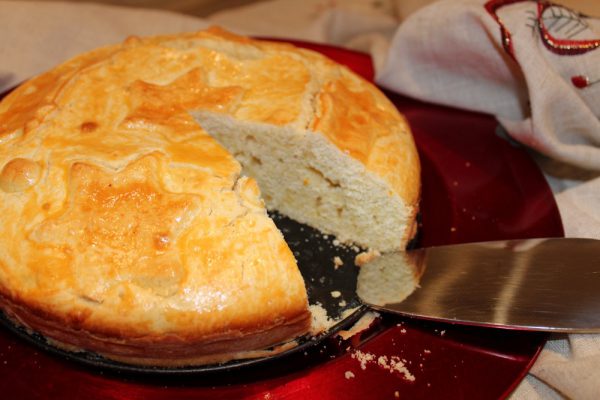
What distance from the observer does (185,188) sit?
96.5 inches

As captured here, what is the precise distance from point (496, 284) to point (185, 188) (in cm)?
147

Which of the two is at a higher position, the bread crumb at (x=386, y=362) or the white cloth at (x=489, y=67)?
the white cloth at (x=489, y=67)

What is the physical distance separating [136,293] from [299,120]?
4.04 ft

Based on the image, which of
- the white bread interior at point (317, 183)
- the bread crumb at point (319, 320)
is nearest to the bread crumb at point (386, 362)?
the bread crumb at point (319, 320)

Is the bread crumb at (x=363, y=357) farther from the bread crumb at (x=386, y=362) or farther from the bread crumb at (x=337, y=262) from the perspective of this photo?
the bread crumb at (x=337, y=262)

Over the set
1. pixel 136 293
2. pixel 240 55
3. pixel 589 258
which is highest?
pixel 240 55

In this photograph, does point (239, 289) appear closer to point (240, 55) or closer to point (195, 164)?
point (195, 164)

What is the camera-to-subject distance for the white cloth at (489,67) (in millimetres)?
2532

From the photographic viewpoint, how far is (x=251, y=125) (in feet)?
9.57

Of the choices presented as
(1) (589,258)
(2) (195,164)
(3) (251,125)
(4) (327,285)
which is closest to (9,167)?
(2) (195,164)

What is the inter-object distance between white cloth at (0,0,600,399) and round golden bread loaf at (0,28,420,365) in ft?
2.31

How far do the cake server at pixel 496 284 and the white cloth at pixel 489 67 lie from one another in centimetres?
20

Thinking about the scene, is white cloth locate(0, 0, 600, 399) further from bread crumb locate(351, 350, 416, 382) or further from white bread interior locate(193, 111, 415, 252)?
white bread interior locate(193, 111, 415, 252)

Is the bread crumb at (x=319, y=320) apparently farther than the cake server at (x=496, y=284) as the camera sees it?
Yes
